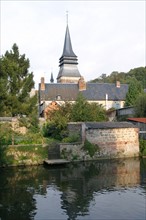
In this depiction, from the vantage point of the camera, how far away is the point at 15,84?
37.4m

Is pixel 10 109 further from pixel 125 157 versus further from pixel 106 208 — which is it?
pixel 106 208

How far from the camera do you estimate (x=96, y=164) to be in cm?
2653

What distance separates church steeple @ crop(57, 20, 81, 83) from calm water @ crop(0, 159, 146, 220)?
171 ft

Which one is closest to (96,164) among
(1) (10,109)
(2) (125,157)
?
(2) (125,157)

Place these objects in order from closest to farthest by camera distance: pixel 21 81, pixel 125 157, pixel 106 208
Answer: pixel 106 208 → pixel 125 157 → pixel 21 81

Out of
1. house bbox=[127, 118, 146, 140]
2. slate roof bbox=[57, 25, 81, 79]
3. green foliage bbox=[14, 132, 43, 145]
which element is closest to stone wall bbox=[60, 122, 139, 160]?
house bbox=[127, 118, 146, 140]

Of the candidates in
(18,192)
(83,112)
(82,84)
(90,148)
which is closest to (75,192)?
(18,192)

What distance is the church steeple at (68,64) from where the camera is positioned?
76.5m

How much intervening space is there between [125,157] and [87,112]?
807 centimetres

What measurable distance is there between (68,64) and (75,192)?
62368 mm

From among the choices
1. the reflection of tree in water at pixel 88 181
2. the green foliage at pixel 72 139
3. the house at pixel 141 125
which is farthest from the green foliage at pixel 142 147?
the green foliage at pixel 72 139

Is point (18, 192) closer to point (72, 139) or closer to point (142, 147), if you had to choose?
point (72, 139)

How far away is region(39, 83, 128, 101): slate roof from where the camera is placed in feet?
197

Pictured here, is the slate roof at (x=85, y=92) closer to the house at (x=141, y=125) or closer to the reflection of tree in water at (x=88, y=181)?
the house at (x=141, y=125)
